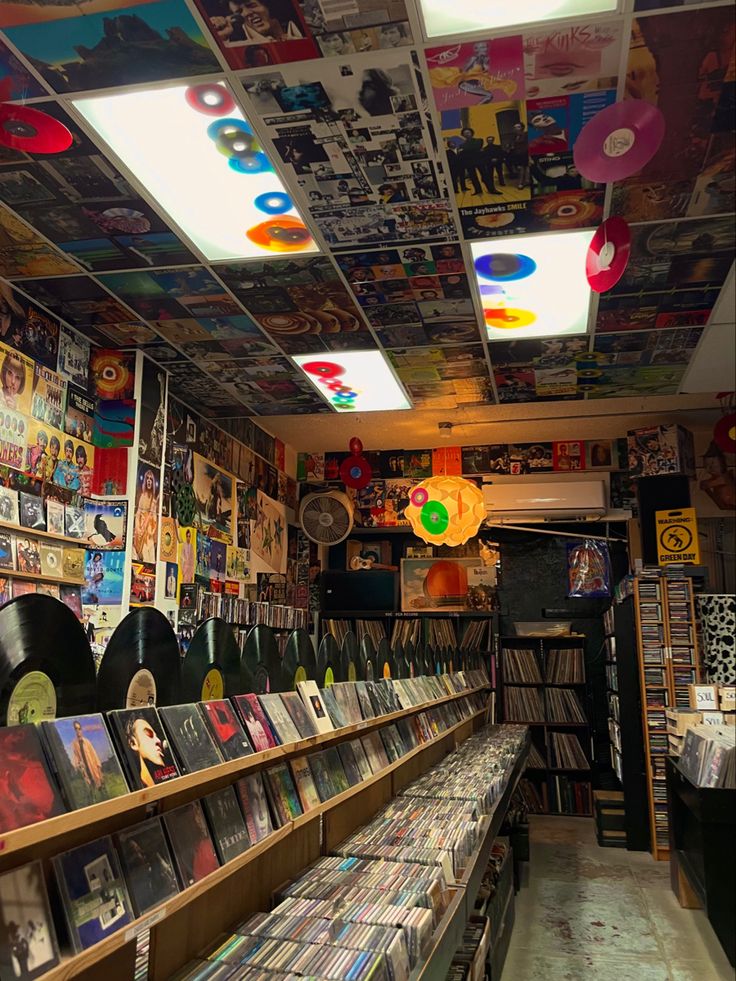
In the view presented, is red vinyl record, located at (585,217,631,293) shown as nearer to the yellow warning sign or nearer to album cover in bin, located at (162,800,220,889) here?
album cover in bin, located at (162,800,220,889)

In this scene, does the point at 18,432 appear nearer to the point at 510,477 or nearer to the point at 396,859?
the point at 396,859

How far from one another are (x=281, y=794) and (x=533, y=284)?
2833 millimetres

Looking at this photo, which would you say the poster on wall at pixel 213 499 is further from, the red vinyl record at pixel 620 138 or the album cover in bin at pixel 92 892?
the album cover in bin at pixel 92 892

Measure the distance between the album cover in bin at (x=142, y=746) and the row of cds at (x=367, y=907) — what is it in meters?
0.50

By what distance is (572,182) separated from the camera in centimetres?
312

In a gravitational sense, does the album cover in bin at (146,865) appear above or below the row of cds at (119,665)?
below

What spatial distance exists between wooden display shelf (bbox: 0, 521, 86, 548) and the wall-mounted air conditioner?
4750 millimetres

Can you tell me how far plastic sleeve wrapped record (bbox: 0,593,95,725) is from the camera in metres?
1.29

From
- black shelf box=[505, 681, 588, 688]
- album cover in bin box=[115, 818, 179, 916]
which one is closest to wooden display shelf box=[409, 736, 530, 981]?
album cover in bin box=[115, 818, 179, 916]

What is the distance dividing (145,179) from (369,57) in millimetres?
1124

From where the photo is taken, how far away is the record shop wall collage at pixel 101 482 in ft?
12.5

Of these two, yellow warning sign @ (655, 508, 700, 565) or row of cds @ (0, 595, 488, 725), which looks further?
yellow warning sign @ (655, 508, 700, 565)

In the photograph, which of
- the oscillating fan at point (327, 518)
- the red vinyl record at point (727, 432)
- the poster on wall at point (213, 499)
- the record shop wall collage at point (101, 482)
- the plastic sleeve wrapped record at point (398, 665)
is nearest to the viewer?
the record shop wall collage at point (101, 482)

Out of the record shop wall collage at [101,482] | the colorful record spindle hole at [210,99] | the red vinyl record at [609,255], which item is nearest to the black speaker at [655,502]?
the record shop wall collage at [101,482]
